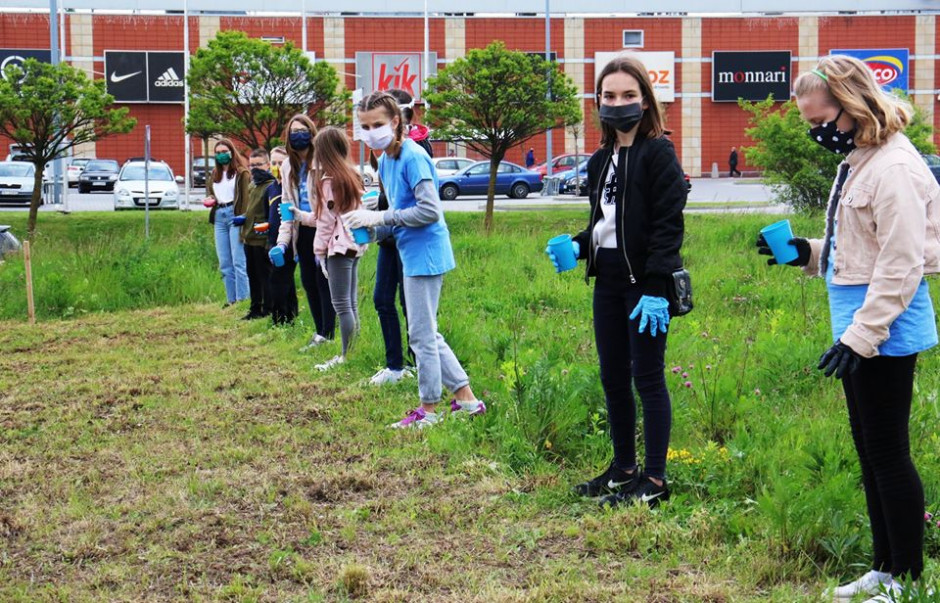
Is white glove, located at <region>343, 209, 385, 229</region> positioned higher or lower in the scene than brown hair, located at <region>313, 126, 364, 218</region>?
lower

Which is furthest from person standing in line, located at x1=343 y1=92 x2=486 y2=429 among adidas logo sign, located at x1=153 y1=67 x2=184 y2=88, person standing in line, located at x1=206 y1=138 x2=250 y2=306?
adidas logo sign, located at x1=153 y1=67 x2=184 y2=88

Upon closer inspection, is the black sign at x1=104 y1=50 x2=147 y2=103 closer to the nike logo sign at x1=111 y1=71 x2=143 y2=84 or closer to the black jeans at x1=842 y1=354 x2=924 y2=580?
the nike logo sign at x1=111 y1=71 x2=143 y2=84

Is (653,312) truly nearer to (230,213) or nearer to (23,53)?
(230,213)

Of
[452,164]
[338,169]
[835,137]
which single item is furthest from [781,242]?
[452,164]

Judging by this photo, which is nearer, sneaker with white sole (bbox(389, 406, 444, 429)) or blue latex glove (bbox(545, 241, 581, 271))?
blue latex glove (bbox(545, 241, 581, 271))

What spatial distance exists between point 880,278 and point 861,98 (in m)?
0.56

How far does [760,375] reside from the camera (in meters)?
6.44

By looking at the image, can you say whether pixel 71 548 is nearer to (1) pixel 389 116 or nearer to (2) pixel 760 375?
(1) pixel 389 116

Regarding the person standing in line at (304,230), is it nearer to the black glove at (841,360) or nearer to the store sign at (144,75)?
the black glove at (841,360)

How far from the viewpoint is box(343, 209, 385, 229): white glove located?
18.9ft

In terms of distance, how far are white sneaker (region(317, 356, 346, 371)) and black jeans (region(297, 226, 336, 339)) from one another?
0.73m

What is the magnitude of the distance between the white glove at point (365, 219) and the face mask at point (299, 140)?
9.17 feet

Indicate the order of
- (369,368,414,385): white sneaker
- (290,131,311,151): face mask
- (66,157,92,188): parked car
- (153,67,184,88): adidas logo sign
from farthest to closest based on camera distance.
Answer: (153,67,184,88): adidas logo sign, (66,157,92,188): parked car, (290,131,311,151): face mask, (369,368,414,385): white sneaker

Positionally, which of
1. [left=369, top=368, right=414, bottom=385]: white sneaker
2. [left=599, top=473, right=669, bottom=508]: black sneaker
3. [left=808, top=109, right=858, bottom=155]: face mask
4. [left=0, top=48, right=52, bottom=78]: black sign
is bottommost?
[left=599, top=473, right=669, bottom=508]: black sneaker
